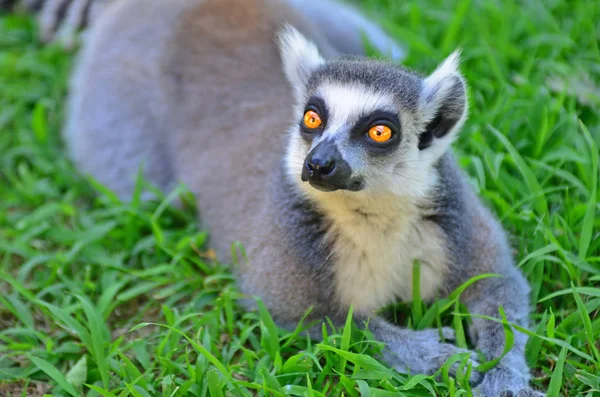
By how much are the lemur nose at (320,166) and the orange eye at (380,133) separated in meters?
0.24

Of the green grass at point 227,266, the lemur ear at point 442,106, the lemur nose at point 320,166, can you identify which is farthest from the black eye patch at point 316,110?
the green grass at point 227,266

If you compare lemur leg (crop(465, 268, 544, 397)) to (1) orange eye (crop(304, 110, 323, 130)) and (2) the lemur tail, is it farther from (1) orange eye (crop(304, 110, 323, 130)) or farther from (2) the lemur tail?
(2) the lemur tail

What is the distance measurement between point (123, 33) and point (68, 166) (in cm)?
92

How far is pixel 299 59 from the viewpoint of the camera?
339 cm

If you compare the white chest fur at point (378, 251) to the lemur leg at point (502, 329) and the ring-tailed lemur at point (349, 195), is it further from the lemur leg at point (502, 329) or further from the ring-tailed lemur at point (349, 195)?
the lemur leg at point (502, 329)

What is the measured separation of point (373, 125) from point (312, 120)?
262 millimetres

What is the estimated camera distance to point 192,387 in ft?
10.1

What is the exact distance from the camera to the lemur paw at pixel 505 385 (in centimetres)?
296

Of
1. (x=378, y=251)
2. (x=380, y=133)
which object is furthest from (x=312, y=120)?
(x=378, y=251)

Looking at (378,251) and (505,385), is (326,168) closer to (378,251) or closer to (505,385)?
(378,251)

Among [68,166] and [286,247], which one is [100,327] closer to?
[286,247]

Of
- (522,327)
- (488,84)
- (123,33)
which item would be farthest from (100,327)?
(488,84)

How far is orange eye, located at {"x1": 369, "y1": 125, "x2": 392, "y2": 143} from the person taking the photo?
2951 mm

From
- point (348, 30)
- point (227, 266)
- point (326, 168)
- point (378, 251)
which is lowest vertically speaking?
point (227, 266)
